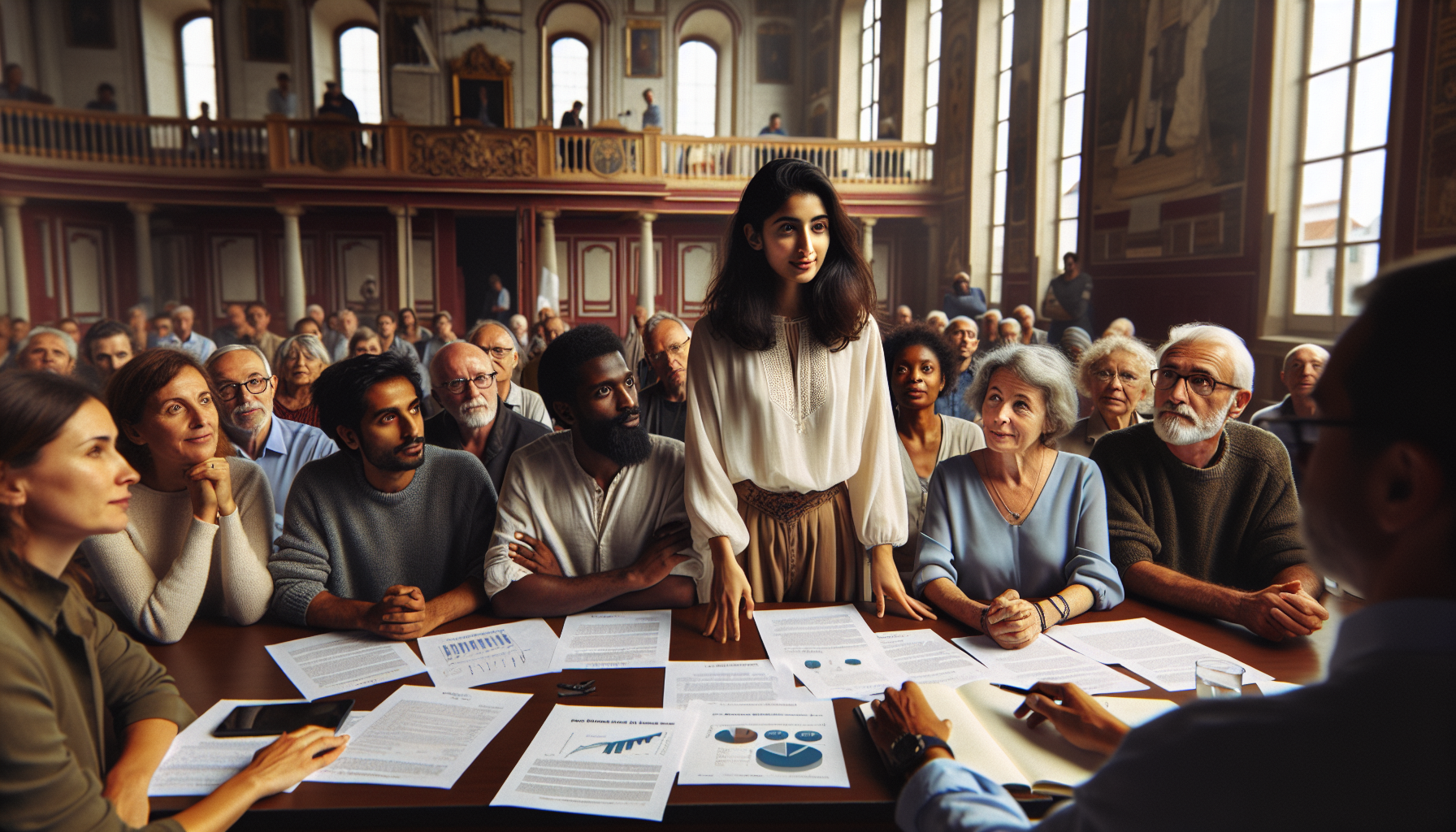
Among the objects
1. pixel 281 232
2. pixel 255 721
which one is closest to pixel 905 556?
pixel 255 721

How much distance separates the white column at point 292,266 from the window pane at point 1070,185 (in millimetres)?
11364

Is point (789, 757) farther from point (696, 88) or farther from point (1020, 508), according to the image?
point (696, 88)

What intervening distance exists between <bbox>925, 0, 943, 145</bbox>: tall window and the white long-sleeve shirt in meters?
14.0

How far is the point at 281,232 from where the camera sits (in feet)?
50.7

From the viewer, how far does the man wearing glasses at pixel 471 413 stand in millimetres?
3396

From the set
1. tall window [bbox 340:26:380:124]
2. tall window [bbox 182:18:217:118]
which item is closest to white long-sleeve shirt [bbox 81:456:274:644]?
tall window [bbox 340:26:380:124]

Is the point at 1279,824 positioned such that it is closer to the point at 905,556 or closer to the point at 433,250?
the point at 905,556

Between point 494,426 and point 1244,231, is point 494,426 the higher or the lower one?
the lower one

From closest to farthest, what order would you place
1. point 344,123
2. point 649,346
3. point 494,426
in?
1. point 494,426
2. point 649,346
3. point 344,123

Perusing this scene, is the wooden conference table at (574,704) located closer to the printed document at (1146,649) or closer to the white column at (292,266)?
the printed document at (1146,649)

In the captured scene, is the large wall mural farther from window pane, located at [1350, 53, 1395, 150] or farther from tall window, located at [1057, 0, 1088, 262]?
window pane, located at [1350, 53, 1395, 150]

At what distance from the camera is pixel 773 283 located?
227cm

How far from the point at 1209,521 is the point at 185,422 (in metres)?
2.67

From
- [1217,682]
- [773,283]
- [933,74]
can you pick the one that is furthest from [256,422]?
[933,74]
